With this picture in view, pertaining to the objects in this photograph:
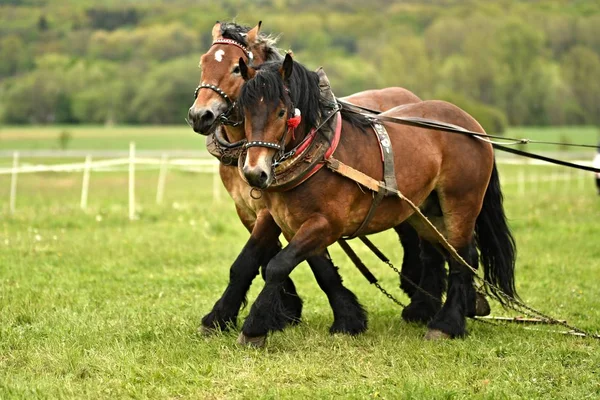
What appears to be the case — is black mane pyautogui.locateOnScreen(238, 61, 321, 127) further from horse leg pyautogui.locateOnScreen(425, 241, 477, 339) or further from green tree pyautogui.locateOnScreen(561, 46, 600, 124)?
green tree pyautogui.locateOnScreen(561, 46, 600, 124)

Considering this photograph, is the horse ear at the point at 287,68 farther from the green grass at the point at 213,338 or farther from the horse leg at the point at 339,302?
the green grass at the point at 213,338

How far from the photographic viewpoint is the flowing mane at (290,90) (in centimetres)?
562

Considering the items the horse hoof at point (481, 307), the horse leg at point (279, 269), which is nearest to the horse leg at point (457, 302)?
the horse hoof at point (481, 307)

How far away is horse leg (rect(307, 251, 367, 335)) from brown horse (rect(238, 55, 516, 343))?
0.44m

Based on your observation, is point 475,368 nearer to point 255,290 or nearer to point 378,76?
point 255,290

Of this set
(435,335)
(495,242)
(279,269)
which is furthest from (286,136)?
(495,242)

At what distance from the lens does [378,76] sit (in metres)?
85.6

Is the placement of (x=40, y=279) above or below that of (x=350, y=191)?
below

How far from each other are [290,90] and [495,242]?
2708 mm

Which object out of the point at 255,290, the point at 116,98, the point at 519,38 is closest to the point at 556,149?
the point at 519,38

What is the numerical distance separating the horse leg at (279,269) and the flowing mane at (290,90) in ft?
2.48

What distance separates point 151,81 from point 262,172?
6292cm

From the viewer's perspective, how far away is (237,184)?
7.09m

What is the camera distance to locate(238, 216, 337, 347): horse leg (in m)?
5.90
